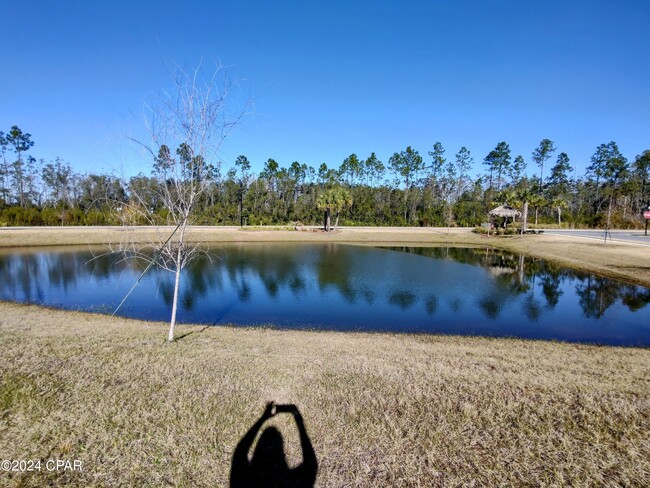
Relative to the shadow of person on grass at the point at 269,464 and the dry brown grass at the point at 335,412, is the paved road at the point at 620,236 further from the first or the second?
the shadow of person on grass at the point at 269,464

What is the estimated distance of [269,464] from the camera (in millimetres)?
4395

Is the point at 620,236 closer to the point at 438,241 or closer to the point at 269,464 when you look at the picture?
the point at 438,241

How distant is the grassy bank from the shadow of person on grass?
37.0 ft

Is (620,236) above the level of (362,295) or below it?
above

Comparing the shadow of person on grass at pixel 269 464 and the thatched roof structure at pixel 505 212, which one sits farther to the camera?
the thatched roof structure at pixel 505 212

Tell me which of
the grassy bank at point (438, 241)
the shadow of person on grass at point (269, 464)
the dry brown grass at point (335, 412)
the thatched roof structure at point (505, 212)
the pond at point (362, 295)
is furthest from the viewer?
the thatched roof structure at point (505, 212)

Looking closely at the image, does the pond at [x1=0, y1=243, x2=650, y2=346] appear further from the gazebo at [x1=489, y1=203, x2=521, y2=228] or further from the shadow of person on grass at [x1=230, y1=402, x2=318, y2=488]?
the gazebo at [x1=489, y1=203, x2=521, y2=228]

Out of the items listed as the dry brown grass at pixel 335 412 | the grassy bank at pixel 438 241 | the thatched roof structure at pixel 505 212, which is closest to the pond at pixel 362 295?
the grassy bank at pixel 438 241

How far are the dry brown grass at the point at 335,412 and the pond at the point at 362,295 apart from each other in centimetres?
473

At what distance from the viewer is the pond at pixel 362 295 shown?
13289 mm

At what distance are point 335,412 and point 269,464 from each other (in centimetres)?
137

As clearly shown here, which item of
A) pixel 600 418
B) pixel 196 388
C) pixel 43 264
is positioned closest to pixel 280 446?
pixel 196 388

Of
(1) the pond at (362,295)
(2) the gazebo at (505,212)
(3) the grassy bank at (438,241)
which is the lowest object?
(1) the pond at (362,295)

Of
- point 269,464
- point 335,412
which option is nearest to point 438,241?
point 335,412
